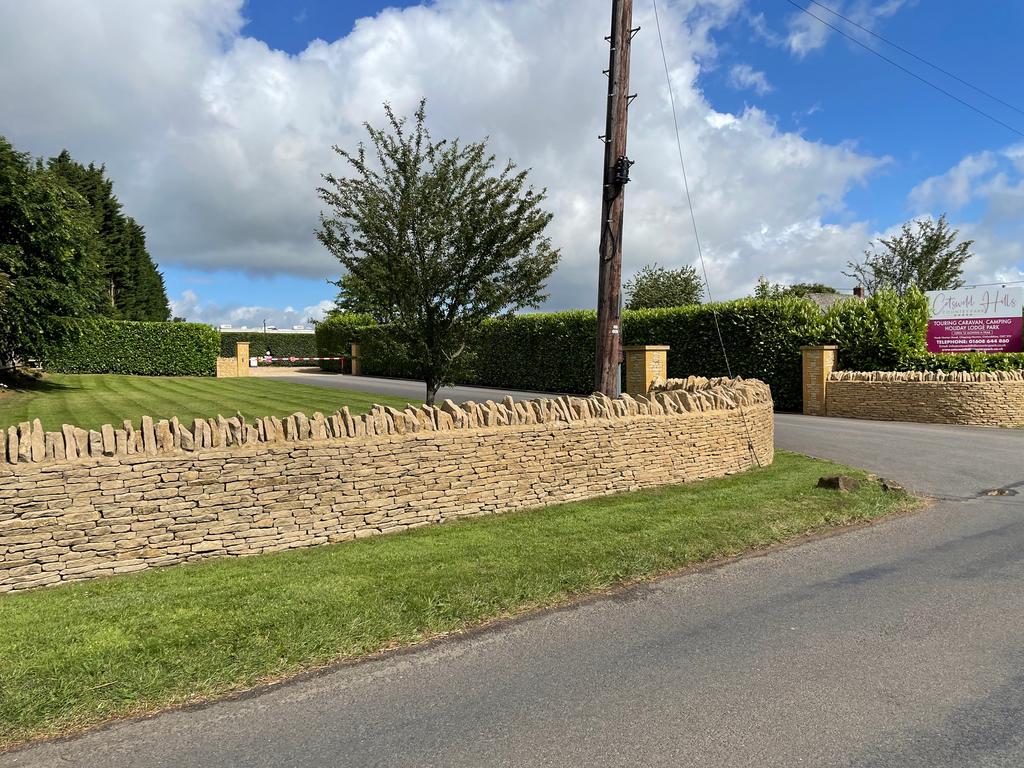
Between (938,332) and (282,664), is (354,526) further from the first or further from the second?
(938,332)

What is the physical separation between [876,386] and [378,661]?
58.9 ft

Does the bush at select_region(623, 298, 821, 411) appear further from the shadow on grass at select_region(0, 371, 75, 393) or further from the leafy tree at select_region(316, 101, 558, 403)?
the shadow on grass at select_region(0, 371, 75, 393)

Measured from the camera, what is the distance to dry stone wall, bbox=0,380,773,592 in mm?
5422

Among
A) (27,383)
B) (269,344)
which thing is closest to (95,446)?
(27,383)

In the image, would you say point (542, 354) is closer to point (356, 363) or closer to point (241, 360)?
point (356, 363)

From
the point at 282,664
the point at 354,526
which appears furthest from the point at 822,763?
the point at 354,526

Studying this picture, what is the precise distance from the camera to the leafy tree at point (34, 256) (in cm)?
1694

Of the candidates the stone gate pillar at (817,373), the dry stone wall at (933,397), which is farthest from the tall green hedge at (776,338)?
the dry stone wall at (933,397)

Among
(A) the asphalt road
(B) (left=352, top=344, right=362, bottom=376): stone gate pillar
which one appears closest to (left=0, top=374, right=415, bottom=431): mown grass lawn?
(A) the asphalt road

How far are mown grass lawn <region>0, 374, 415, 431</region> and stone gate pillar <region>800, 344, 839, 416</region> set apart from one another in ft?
37.8

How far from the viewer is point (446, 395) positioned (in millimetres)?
25250

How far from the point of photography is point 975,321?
20750 millimetres

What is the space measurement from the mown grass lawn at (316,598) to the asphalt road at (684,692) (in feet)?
0.87

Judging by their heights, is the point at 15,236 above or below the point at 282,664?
above
